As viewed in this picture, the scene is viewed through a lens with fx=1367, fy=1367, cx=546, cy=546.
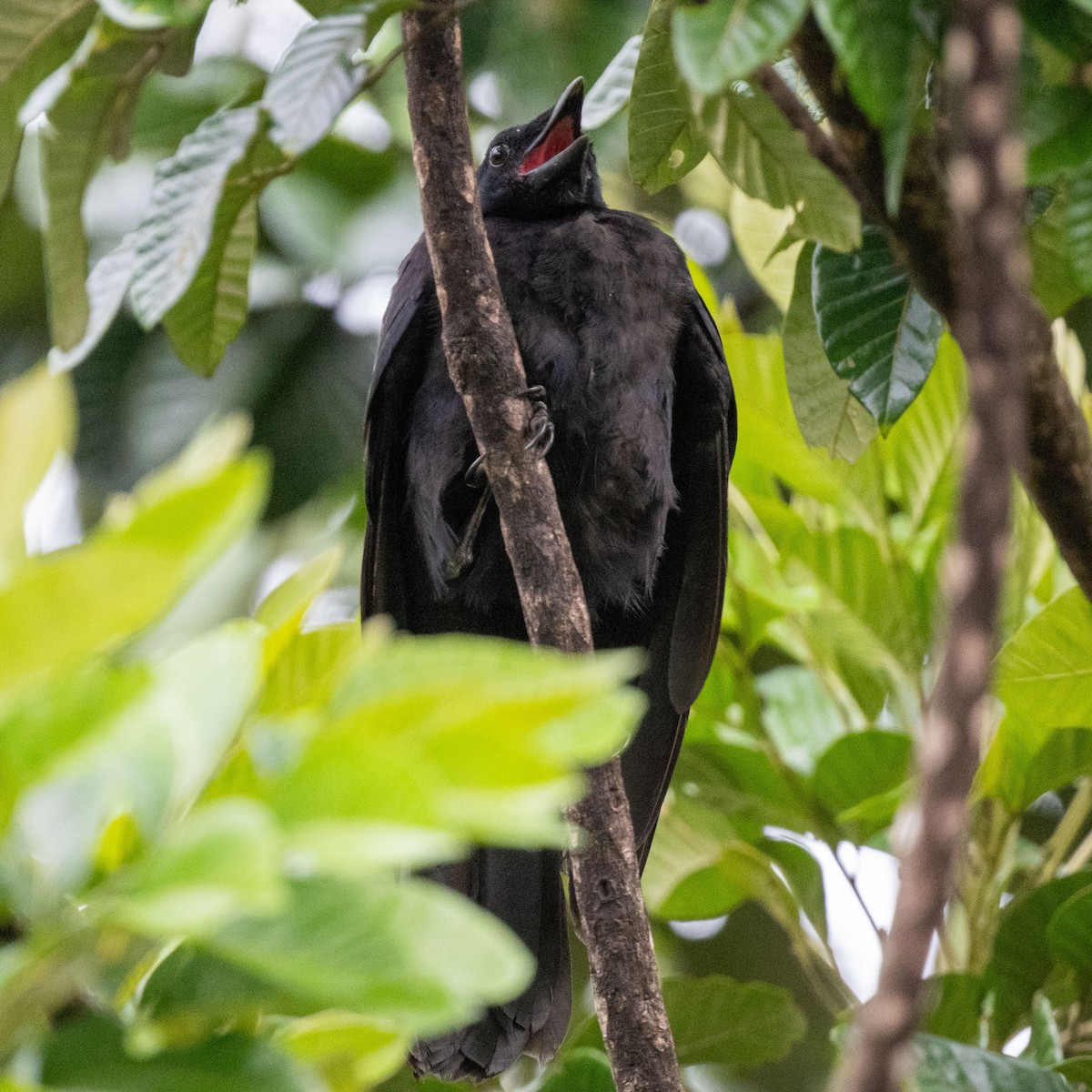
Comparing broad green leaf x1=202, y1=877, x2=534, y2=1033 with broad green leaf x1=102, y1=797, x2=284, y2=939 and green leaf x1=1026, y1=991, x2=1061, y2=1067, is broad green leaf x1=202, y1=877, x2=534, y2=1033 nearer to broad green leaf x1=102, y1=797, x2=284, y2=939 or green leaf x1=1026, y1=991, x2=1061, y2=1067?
broad green leaf x1=102, y1=797, x2=284, y2=939

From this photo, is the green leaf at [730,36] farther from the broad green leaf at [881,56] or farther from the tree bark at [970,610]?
the tree bark at [970,610]

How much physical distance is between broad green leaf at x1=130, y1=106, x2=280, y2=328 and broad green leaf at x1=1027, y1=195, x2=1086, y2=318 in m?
1.09

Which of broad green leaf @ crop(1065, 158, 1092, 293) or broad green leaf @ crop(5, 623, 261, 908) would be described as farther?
broad green leaf @ crop(1065, 158, 1092, 293)

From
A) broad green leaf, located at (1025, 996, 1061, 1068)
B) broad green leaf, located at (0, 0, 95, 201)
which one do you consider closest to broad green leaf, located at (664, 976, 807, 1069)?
broad green leaf, located at (1025, 996, 1061, 1068)

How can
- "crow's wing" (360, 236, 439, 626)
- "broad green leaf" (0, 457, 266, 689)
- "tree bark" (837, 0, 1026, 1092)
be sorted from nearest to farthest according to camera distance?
"tree bark" (837, 0, 1026, 1092) < "broad green leaf" (0, 457, 266, 689) < "crow's wing" (360, 236, 439, 626)

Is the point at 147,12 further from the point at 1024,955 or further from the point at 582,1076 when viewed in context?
the point at 1024,955

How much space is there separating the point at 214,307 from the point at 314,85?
59 cm

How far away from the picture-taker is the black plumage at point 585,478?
107 inches

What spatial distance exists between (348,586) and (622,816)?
7.88 ft

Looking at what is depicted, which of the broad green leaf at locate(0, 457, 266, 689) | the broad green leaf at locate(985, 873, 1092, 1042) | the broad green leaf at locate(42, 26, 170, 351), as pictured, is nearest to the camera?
the broad green leaf at locate(0, 457, 266, 689)

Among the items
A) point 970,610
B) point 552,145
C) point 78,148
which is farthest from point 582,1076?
point 552,145

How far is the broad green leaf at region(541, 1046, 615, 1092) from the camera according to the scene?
2.18 meters

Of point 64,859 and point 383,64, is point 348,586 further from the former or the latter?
point 64,859

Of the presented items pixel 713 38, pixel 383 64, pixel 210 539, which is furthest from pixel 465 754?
pixel 383 64
